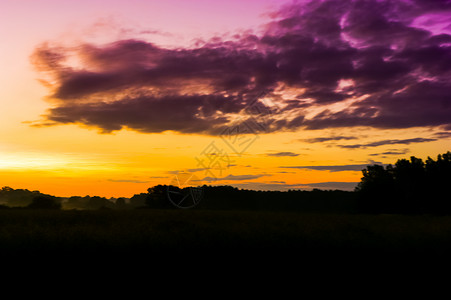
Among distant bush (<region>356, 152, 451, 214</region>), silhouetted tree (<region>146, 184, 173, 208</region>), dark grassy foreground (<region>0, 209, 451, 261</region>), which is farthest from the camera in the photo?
distant bush (<region>356, 152, 451, 214</region>)

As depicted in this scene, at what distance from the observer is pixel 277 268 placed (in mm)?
13109

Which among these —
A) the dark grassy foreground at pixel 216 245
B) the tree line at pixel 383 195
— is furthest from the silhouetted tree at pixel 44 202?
the dark grassy foreground at pixel 216 245

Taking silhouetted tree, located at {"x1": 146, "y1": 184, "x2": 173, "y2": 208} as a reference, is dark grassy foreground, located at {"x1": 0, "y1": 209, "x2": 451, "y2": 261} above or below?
below

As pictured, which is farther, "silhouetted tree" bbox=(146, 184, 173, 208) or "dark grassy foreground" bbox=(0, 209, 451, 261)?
"silhouetted tree" bbox=(146, 184, 173, 208)

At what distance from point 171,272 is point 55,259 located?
179 inches

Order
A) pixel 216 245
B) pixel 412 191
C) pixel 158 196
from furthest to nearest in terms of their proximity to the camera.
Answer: pixel 412 191
pixel 158 196
pixel 216 245

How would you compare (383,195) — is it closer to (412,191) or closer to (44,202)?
(412,191)

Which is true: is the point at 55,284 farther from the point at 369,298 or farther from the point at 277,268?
the point at 369,298

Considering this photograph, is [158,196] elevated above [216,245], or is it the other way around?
[158,196]

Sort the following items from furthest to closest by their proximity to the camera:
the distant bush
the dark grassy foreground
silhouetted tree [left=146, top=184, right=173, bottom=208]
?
1. the distant bush
2. silhouetted tree [left=146, top=184, right=173, bottom=208]
3. the dark grassy foreground

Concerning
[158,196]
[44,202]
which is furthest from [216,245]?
[44,202]

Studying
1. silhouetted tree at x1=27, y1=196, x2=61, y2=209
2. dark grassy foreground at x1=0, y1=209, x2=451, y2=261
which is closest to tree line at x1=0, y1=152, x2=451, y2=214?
silhouetted tree at x1=27, y1=196, x2=61, y2=209

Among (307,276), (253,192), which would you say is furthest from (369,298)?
(253,192)

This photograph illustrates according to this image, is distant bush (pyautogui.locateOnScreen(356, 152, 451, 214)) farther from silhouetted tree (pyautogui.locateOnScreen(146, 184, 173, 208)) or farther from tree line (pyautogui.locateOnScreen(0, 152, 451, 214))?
silhouetted tree (pyautogui.locateOnScreen(146, 184, 173, 208))
